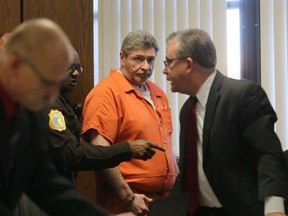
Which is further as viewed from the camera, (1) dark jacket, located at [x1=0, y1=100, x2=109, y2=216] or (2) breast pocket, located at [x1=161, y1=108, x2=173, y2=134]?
(2) breast pocket, located at [x1=161, y1=108, x2=173, y2=134]

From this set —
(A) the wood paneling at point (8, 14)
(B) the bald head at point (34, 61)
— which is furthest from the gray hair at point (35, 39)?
(A) the wood paneling at point (8, 14)

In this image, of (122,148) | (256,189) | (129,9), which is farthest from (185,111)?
(129,9)

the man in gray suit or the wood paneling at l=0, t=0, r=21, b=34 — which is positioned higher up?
the wood paneling at l=0, t=0, r=21, b=34

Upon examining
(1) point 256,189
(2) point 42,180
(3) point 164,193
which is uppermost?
(2) point 42,180

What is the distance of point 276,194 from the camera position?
1655 millimetres

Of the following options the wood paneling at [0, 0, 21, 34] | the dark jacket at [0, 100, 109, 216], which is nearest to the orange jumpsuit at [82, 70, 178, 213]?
the wood paneling at [0, 0, 21, 34]

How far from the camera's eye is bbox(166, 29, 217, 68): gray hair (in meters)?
1.90

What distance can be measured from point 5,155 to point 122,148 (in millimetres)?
1002

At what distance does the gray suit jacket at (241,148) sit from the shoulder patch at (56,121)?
0.64 m

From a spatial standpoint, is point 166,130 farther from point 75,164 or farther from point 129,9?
point 129,9

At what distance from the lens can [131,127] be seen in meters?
2.30

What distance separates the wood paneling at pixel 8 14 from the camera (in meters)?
2.69

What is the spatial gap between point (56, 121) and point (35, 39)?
1070 millimetres

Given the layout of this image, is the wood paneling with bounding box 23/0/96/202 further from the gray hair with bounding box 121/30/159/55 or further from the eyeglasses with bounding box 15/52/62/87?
the eyeglasses with bounding box 15/52/62/87
